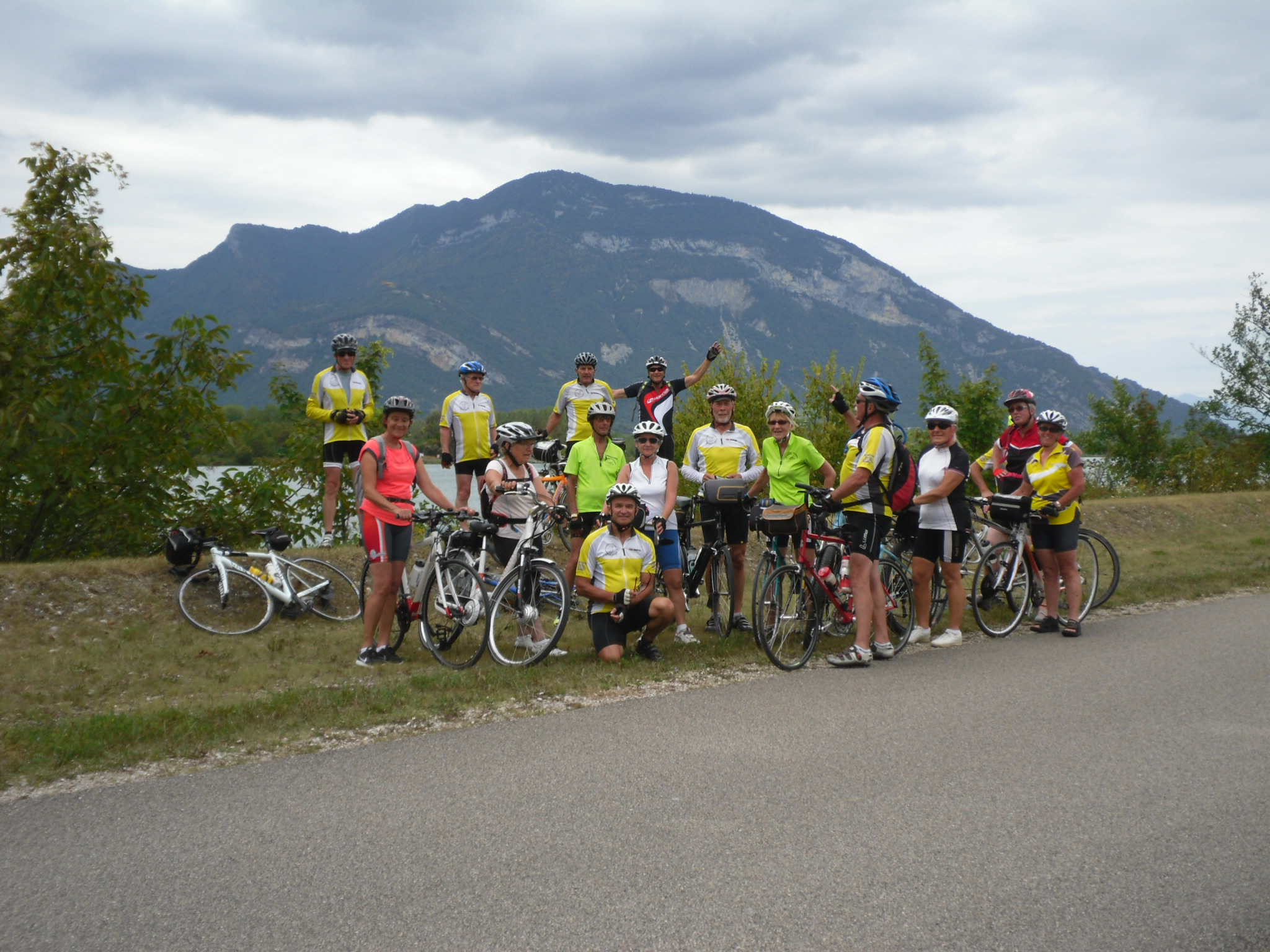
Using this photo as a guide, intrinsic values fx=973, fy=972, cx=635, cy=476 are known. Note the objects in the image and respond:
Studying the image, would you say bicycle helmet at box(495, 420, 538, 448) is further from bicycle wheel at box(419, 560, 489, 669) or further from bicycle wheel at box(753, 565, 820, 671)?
bicycle wheel at box(753, 565, 820, 671)

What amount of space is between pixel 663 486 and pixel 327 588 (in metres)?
3.95

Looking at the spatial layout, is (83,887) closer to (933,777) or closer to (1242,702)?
(933,777)

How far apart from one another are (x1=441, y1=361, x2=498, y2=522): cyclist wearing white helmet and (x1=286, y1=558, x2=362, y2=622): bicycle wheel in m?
1.53

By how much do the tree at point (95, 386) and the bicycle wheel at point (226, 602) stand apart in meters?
2.10

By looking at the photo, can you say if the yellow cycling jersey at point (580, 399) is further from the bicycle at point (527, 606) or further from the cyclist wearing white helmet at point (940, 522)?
the cyclist wearing white helmet at point (940, 522)

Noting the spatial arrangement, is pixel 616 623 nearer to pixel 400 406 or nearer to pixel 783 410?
pixel 400 406

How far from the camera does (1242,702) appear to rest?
21.7 feet

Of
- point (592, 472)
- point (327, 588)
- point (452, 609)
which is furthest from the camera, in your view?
point (327, 588)

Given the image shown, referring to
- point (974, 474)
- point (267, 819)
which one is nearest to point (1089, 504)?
point (974, 474)

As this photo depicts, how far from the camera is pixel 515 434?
8742mm

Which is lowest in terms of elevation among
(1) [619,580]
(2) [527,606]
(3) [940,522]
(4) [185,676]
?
(4) [185,676]

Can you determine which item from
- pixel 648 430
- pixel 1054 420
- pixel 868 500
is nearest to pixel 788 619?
pixel 868 500

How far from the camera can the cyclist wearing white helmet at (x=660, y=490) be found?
8.47m

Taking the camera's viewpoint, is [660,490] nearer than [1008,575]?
Yes
